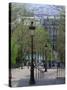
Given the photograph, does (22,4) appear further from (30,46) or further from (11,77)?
(11,77)

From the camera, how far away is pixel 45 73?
2543 millimetres

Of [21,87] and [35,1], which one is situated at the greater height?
[35,1]

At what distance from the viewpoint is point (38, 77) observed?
253cm

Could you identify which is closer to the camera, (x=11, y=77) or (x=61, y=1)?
(x=11, y=77)

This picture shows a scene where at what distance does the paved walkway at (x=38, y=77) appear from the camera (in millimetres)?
2473

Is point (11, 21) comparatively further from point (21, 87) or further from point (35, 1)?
point (21, 87)

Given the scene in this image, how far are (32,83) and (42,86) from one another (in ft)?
0.44

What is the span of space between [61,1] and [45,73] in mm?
891

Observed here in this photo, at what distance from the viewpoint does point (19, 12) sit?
249cm

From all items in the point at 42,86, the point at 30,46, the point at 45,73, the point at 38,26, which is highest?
the point at 38,26

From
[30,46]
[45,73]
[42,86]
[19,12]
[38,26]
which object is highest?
[19,12]

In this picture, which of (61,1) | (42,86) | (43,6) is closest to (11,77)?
(42,86)

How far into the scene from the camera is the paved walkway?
2473 millimetres

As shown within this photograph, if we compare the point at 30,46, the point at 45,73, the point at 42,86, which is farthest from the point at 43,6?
the point at 42,86
